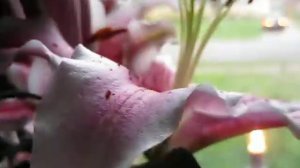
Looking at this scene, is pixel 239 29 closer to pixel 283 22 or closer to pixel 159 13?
pixel 283 22

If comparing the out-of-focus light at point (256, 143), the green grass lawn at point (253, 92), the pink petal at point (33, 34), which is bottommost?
the green grass lawn at point (253, 92)

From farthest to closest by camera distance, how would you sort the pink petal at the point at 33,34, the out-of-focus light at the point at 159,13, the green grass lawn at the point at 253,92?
the green grass lawn at the point at 253,92, the out-of-focus light at the point at 159,13, the pink petal at the point at 33,34

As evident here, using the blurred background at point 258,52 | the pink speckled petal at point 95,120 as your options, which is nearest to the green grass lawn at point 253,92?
the blurred background at point 258,52

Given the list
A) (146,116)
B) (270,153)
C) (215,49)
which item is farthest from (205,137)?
(215,49)

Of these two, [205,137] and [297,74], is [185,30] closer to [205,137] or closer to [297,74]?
[205,137]

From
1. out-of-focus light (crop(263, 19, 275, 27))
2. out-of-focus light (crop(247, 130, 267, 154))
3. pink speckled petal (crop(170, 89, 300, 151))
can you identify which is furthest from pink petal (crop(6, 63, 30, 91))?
out-of-focus light (crop(263, 19, 275, 27))

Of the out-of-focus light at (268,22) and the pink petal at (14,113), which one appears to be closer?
the pink petal at (14,113)

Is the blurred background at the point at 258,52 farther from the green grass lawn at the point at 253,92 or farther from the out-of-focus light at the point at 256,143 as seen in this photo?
the out-of-focus light at the point at 256,143
